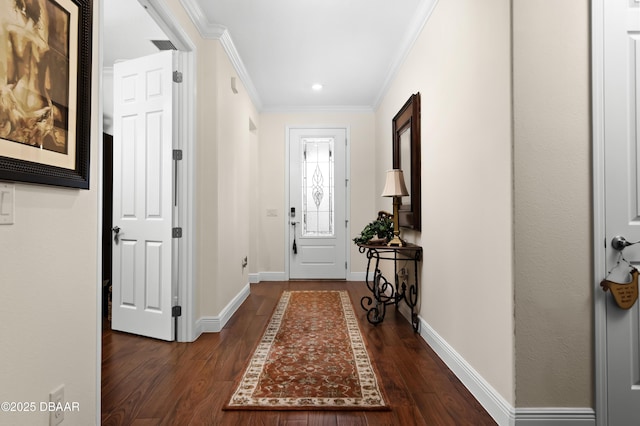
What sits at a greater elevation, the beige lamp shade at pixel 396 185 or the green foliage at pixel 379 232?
the beige lamp shade at pixel 396 185

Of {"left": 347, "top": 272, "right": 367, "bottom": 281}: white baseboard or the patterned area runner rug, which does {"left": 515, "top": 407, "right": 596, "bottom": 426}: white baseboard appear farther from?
{"left": 347, "top": 272, "right": 367, "bottom": 281}: white baseboard

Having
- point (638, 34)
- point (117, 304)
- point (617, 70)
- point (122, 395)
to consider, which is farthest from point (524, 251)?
point (117, 304)

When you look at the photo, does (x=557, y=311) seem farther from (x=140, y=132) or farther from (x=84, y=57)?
(x=140, y=132)

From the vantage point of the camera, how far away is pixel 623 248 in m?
1.63

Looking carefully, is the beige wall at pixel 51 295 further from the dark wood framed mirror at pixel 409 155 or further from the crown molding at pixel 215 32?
the dark wood framed mirror at pixel 409 155

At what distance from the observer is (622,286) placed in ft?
5.26

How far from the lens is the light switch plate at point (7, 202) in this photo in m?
1.12

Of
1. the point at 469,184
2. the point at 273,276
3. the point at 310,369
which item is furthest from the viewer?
the point at 273,276

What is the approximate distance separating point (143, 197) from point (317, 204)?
9.82ft

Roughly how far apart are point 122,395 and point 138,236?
1319 millimetres

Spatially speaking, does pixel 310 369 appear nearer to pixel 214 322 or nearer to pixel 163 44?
pixel 214 322

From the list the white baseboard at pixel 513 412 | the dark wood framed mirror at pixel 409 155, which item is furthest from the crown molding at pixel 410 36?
the white baseboard at pixel 513 412

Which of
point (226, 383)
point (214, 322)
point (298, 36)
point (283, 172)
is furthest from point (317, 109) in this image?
point (226, 383)

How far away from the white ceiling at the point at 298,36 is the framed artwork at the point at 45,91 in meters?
1.55
